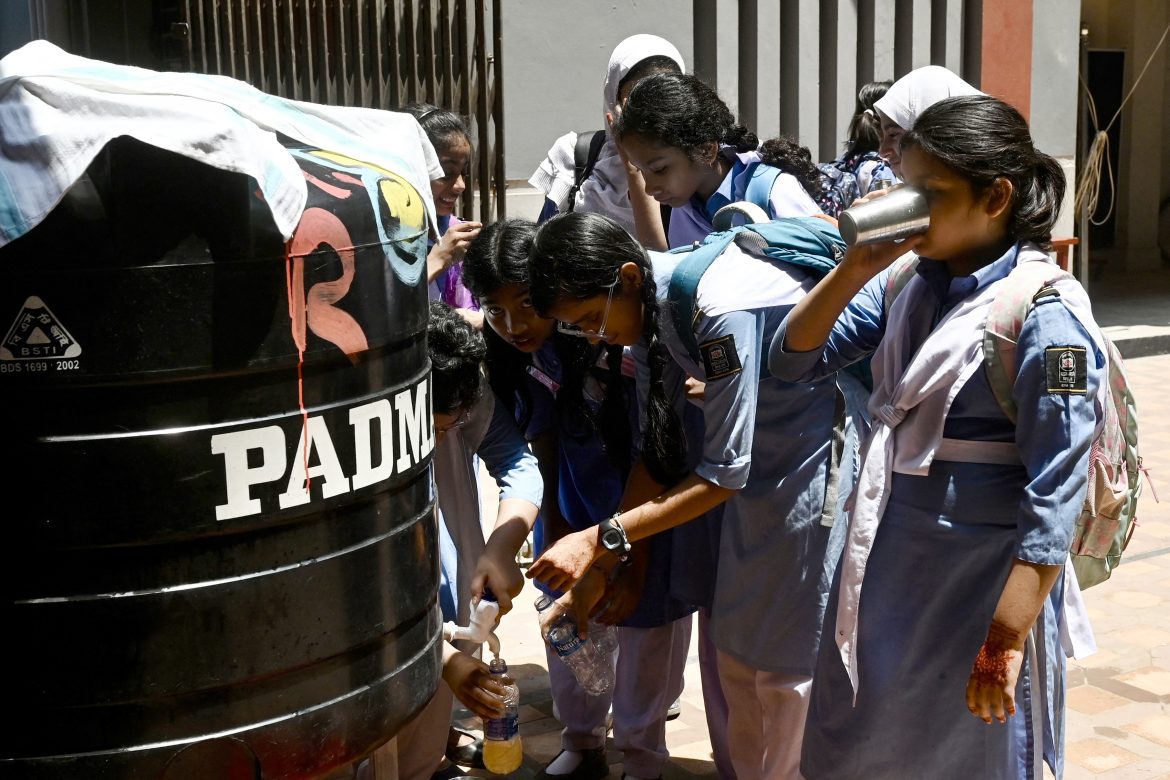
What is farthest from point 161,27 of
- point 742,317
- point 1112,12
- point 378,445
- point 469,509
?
point 1112,12

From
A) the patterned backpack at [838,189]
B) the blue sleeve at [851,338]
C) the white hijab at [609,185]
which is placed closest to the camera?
the blue sleeve at [851,338]

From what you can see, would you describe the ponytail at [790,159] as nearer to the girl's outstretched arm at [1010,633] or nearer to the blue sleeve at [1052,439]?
the blue sleeve at [1052,439]

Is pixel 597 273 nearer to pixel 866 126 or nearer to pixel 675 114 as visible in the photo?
pixel 675 114

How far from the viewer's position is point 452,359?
107 inches

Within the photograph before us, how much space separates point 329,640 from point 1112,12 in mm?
12542

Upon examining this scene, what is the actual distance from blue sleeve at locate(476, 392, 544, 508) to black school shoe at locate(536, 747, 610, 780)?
811mm

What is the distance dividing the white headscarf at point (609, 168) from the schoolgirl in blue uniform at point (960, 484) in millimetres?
1452

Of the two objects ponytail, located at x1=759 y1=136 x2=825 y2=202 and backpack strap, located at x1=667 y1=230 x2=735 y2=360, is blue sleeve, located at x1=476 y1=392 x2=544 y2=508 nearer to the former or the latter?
backpack strap, located at x1=667 y1=230 x2=735 y2=360

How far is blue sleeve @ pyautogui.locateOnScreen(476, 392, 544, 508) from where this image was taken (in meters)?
2.90

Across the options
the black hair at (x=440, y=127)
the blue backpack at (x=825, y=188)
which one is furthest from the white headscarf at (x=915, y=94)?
the black hair at (x=440, y=127)

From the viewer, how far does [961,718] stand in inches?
90.8

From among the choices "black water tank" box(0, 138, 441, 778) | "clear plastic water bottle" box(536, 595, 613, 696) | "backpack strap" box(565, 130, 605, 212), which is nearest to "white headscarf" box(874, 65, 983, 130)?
"backpack strap" box(565, 130, 605, 212)

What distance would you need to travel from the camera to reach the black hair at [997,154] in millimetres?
2199

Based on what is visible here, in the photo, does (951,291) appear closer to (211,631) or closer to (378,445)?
(378,445)
